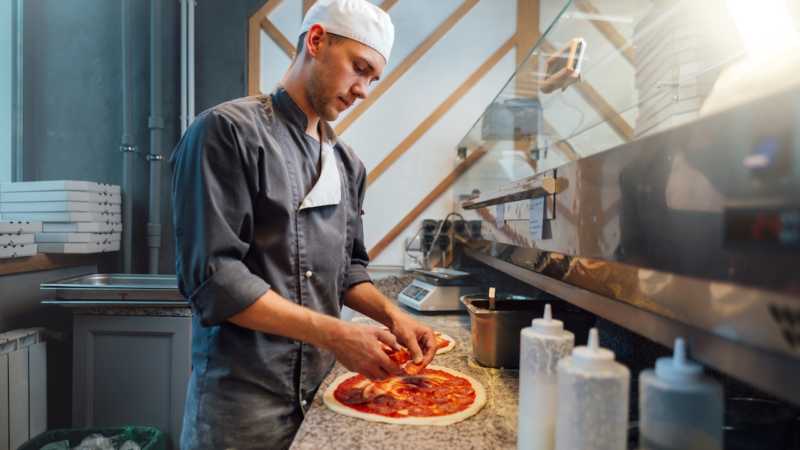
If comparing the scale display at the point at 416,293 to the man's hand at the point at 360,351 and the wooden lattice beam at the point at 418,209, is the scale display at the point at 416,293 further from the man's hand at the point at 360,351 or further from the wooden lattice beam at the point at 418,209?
the man's hand at the point at 360,351

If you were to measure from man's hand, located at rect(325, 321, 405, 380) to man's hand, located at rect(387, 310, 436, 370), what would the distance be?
18cm

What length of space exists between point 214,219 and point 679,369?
97cm

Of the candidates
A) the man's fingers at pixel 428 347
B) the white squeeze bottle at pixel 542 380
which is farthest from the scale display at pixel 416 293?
the white squeeze bottle at pixel 542 380

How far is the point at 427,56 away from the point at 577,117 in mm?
1503

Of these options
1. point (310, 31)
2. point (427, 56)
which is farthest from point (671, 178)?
point (427, 56)

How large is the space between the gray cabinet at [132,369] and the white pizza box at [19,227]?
502mm

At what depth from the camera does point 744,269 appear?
0.50m

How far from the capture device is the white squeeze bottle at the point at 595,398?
2.02 feet

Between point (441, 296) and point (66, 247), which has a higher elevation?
point (66, 247)

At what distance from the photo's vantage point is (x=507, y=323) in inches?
54.2

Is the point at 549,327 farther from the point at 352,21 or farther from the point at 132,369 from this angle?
the point at 132,369

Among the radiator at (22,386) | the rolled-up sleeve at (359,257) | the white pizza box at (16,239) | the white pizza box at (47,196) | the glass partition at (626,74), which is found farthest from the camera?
the white pizza box at (47,196)

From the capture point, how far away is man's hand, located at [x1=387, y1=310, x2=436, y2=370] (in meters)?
1.30

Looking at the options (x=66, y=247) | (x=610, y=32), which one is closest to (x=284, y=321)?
(x=610, y=32)
